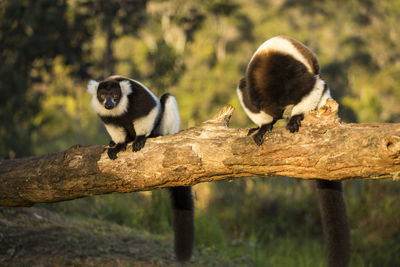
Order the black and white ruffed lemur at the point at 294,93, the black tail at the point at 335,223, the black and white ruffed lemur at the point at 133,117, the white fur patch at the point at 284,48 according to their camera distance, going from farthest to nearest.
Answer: the black and white ruffed lemur at the point at 133,117 < the white fur patch at the point at 284,48 < the black and white ruffed lemur at the point at 294,93 < the black tail at the point at 335,223

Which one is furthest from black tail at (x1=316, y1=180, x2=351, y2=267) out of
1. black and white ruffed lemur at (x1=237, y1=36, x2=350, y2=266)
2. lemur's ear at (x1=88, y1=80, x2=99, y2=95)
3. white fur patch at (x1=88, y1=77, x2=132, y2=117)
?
lemur's ear at (x1=88, y1=80, x2=99, y2=95)

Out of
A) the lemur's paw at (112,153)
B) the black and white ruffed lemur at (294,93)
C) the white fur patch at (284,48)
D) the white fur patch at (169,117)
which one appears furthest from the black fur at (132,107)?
the white fur patch at (284,48)

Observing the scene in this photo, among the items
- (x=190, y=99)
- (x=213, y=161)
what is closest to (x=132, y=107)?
(x=213, y=161)

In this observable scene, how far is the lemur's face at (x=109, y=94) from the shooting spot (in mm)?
4500

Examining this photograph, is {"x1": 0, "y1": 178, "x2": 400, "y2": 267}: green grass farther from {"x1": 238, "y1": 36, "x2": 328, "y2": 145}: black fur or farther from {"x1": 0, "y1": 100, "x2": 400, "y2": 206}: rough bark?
{"x1": 238, "y1": 36, "x2": 328, "y2": 145}: black fur

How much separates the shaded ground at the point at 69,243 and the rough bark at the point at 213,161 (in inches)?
22.7

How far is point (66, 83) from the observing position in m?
17.3

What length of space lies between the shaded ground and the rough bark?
22.7 inches

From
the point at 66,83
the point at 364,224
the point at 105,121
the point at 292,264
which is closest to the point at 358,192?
the point at 364,224

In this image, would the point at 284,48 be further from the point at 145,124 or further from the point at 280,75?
the point at 145,124

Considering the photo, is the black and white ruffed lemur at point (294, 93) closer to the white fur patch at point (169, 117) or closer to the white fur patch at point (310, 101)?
the white fur patch at point (310, 101)

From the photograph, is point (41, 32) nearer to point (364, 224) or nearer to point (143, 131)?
point (143, 131)

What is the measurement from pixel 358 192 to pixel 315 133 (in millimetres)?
4803

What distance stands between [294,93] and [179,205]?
1696 mm
